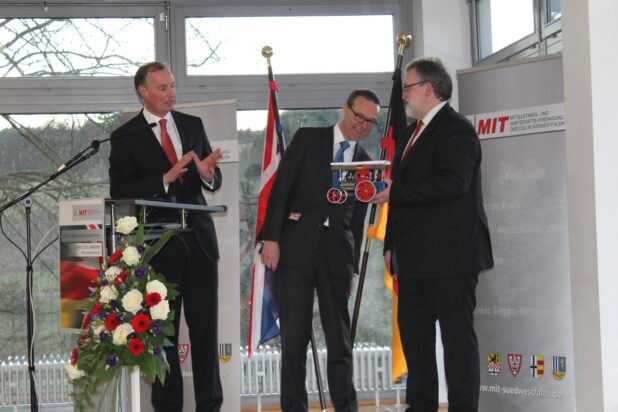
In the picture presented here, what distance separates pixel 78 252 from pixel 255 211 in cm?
277

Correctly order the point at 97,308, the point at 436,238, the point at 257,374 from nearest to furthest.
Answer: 1. the point at 97,308
2. the point at 436,238
3. the point at 257,374

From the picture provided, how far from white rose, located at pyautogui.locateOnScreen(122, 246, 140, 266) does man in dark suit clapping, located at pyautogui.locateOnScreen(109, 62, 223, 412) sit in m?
1.28

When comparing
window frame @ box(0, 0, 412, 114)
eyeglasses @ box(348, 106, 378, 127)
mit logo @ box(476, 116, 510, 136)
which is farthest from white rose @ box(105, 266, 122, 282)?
window frame @ box(0, 0, 412, 114)

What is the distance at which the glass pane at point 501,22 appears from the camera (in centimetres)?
503

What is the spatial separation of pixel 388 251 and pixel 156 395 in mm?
1402

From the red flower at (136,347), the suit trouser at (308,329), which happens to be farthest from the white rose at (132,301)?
the suit trouser at (308,329)

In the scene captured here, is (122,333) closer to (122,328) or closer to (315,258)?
(122,328)

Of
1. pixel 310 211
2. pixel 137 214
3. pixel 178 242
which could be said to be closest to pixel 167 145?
pixel 178 242

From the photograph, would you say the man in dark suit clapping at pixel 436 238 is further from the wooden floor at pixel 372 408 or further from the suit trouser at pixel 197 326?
the wooden floor at pixel 372 408

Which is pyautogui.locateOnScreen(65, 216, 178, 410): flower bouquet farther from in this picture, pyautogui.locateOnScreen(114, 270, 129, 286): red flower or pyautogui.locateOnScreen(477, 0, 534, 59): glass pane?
pyautogui.locateOnScreen(477, 0, 534, 59): glass pane

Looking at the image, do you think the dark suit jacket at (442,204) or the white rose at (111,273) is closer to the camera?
the white rose at (111,273)

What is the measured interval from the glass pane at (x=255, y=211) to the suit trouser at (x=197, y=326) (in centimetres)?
162

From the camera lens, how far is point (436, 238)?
12.0 ft

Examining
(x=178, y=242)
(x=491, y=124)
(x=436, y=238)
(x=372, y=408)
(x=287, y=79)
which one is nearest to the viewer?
(x=436, y=238)
